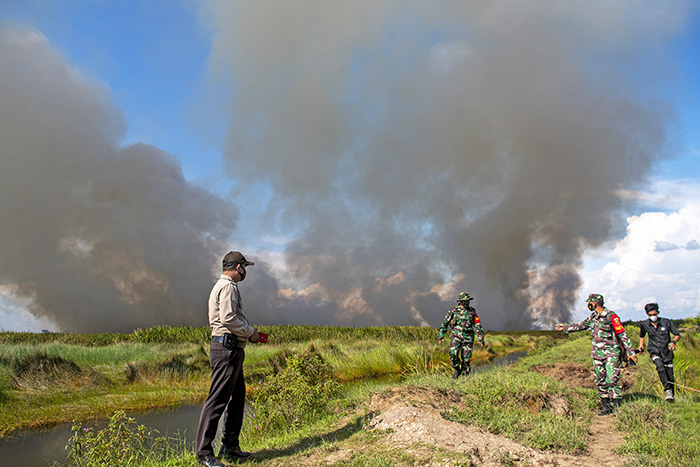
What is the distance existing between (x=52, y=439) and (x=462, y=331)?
1071cm

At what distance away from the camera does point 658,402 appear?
980 centimetres

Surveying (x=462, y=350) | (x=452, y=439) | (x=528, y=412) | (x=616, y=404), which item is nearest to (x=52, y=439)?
(x=452, y=439)

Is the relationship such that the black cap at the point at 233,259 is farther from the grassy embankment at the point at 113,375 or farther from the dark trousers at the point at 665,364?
the dark trousers at the point at 665,364

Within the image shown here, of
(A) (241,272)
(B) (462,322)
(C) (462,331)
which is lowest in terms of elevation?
(C) (462,331)

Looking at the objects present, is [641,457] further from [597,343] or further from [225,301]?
[225,301]

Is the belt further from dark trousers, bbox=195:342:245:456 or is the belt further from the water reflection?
the water reflection

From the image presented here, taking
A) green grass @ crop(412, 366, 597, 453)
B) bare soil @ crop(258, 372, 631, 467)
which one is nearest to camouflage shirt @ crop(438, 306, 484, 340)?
green grass @ crop(412, 366, 597, 453)

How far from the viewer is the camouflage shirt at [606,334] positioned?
9.31m

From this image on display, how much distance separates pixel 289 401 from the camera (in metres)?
8.85

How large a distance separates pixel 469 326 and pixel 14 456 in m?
11.4

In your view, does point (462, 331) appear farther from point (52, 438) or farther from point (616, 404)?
point (52, 438)

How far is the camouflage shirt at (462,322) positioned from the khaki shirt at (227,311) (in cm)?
870

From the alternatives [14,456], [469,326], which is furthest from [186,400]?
[469,326]

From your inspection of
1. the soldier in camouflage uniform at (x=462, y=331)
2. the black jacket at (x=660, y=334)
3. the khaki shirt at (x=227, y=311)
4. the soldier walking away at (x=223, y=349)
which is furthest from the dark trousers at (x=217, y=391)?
the black jacket at (x=660, y=334)
